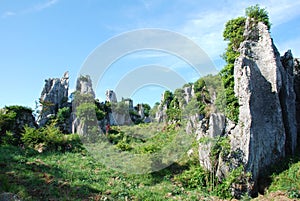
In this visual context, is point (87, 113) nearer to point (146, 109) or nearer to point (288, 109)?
point (288, 109)

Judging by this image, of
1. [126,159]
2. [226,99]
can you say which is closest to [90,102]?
[126,159]

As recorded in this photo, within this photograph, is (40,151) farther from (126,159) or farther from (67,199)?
(67,199)

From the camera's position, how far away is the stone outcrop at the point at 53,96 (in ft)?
76.8

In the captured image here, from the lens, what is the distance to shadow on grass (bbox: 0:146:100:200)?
32.4ft

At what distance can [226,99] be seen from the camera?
1425cm

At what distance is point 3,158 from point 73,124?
850 cm

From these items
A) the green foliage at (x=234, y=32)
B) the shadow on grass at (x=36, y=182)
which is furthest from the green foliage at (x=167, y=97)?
the shadow on grass at (x=36, y=182)

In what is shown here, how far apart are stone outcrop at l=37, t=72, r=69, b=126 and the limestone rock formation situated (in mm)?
16163

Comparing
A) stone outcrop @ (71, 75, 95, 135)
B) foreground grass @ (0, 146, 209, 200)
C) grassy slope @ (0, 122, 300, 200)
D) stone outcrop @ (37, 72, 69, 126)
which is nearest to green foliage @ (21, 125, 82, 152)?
foreground grass @ (0, 146, 209, 200)

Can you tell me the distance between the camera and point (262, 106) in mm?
13211

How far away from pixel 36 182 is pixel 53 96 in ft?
51.5

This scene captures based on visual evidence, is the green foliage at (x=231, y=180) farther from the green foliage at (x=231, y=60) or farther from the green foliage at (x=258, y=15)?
the green foliage at (x=258, y=15)

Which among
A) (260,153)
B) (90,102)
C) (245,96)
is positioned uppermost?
(90,102)

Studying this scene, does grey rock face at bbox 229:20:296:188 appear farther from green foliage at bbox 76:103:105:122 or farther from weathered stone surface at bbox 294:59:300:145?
green foliage at bbox 76:103:105:122
